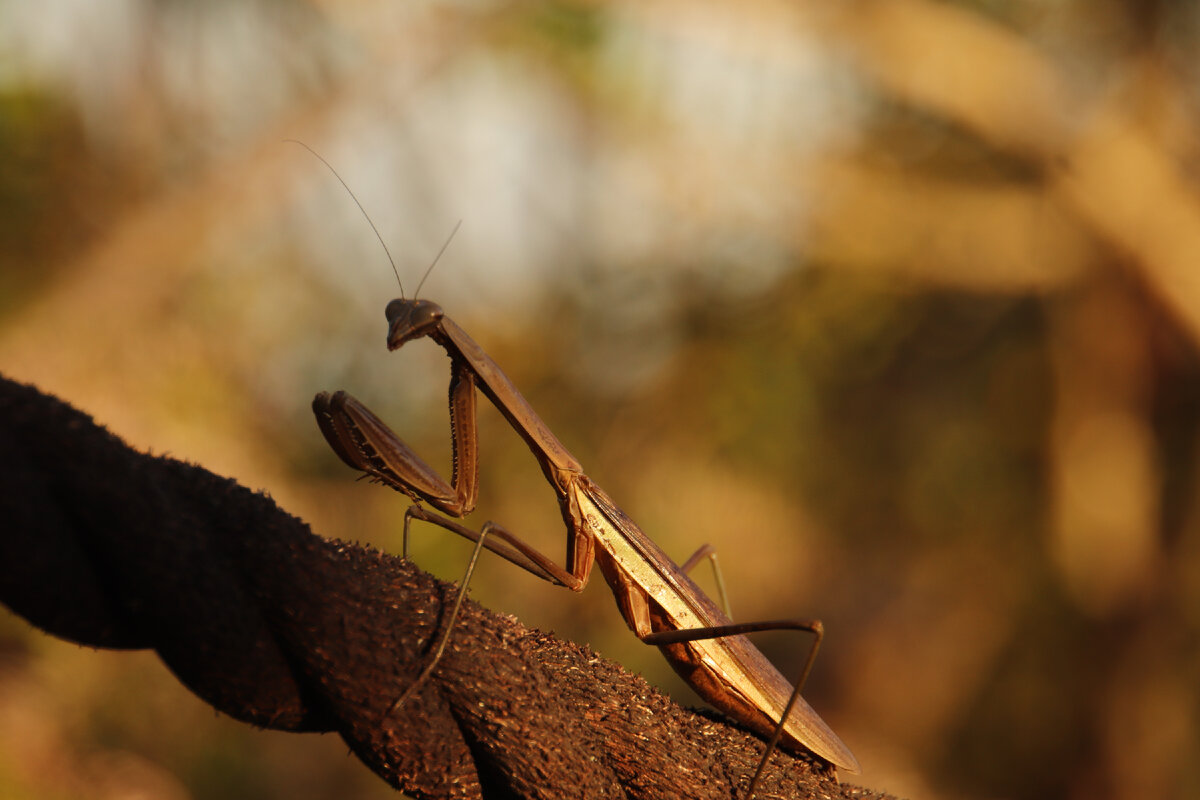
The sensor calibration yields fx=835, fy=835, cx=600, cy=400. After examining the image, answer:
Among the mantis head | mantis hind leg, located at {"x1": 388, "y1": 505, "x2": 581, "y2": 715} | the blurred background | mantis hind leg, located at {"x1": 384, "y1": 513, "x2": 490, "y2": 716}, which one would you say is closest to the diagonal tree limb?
mantis hind leg, located at {"x1": 384, "y1": 513, "x2": 490, "y2": 716}

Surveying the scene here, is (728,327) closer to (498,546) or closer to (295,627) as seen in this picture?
(498,546)

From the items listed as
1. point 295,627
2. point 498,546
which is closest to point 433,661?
point 295,627

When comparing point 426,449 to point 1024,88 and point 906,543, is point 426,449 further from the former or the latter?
point 1024,88

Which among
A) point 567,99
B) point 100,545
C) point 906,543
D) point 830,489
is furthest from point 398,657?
point 906,543

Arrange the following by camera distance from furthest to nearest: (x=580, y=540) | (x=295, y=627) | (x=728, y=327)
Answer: (x=728, y=327)
(x=580, y=540)
(x=295, y=627)

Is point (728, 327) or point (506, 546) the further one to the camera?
point (728, 327)

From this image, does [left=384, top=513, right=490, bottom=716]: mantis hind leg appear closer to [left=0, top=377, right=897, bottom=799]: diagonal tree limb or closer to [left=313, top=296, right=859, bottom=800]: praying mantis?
[left=0, top=377, right=897, bottom=799]: diagonal tree limb

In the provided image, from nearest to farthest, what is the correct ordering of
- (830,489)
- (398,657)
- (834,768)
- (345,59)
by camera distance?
1. (398,657)
2. (834,768)
3. (345,59)
4. (830,489)
